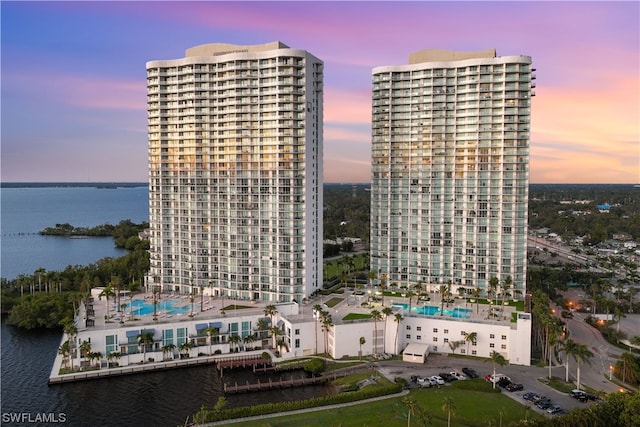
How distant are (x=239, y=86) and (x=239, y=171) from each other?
16521 millimetres

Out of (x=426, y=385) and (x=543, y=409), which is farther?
(x=426, y=385)

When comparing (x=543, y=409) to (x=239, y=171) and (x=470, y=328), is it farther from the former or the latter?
(x=239, y=171)


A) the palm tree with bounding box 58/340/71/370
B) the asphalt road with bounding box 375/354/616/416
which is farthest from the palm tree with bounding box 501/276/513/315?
the palm tree with bounding box 58/340/71/370

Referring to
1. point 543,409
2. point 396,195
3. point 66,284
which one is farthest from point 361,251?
point 543,409

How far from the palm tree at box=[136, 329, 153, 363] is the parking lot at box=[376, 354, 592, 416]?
34.3 metres

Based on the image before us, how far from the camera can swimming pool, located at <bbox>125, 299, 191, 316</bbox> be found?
89125 mm

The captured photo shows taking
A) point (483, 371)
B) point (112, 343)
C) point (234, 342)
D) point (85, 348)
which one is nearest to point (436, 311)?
point (483, 371)

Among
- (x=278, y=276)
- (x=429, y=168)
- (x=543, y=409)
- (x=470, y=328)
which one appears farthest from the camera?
(x=429, y=168)

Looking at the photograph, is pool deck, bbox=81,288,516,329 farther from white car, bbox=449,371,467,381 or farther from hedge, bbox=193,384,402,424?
hedge, bbox=193,384,402,424

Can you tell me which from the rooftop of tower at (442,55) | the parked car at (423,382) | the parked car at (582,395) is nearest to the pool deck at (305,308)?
the parked car at (423,382)

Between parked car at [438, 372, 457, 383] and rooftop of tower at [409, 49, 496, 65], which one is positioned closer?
parked car at [438, 372, 457, 383]

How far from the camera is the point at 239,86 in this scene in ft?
333

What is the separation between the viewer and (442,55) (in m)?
109

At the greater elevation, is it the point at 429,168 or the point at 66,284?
the point at 429,168
